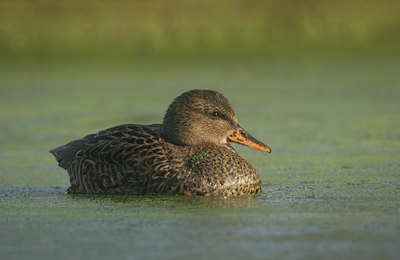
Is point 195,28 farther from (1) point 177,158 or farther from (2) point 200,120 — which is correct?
(1) point 177,158

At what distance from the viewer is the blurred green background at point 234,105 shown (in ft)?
13.8

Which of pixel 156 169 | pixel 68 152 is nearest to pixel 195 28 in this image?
pixel 68 152

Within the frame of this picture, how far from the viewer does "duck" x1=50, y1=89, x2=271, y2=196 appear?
5461 millimetres

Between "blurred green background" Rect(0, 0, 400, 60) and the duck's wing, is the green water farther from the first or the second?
"blurred green background" Rect(0, 0, 400, 60)

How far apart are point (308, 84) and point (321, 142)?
14.5 ft

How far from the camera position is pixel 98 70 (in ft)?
47.4

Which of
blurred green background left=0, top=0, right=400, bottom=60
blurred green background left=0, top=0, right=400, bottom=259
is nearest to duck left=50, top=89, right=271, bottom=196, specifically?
blurred green background left=0, top=0, right=400, bottom=259

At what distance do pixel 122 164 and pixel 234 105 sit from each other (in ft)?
17.3

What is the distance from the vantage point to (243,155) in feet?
25.3

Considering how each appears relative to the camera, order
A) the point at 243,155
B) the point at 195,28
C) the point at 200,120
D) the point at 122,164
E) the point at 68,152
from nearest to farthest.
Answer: the point at 122,164 → the point at 200,120 → the point at 68,152 → the point at 243,155 → the point at 195,28

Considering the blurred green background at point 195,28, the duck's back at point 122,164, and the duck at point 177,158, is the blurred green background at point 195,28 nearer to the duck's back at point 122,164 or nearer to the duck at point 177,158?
the duck's back at point 122,164

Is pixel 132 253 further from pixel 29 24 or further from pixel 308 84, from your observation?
pixel 29 24

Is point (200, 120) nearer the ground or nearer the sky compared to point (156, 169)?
nearer the sky

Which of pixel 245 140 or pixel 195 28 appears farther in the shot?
pixel 195 28
